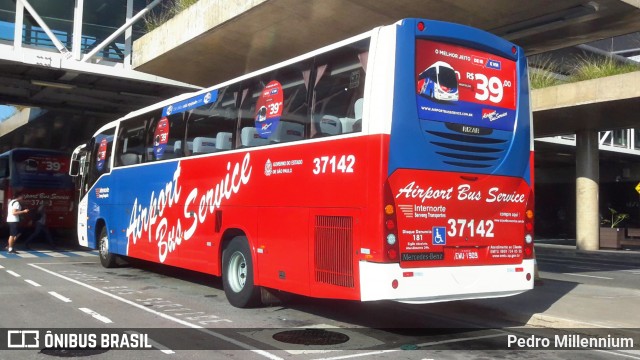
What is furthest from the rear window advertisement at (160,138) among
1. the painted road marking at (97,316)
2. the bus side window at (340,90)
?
the bus side window at (340,90)

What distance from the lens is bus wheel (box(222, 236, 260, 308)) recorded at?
349 inches

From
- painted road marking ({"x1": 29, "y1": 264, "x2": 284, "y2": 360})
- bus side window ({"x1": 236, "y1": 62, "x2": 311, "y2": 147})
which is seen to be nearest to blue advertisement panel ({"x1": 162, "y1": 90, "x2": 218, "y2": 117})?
bus side window ({"x1": 236, "y1": 62, "x2": 311, "y2": 147})

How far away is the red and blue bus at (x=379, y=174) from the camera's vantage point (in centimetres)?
680

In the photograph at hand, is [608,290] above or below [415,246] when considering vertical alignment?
below

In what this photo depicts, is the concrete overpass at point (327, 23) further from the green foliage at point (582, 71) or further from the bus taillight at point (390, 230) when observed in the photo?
the green foliage at point (582, 71)

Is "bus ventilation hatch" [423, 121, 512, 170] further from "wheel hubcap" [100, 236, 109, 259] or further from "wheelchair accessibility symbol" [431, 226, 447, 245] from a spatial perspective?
"wheel hubcap" [100, 236, 109, 259]

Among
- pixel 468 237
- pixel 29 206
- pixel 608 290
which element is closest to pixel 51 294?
pixel 468 237

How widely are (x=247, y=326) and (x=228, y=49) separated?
9.25 meters

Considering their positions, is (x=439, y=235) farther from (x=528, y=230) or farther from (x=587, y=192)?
(x=587, y=192)

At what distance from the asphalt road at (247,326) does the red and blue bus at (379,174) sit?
578mm

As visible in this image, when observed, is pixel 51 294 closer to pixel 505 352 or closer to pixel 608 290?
pixel 505 352

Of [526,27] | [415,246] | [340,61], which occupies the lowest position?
[415,246]

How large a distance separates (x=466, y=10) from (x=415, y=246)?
653cm

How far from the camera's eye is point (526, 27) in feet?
40.6
